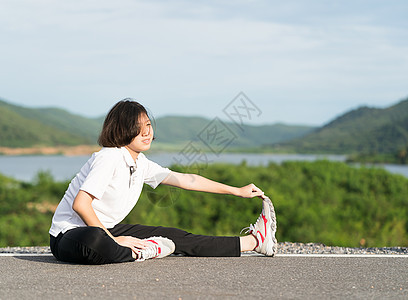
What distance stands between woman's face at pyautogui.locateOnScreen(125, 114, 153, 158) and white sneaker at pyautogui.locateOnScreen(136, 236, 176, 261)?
768 millimetres

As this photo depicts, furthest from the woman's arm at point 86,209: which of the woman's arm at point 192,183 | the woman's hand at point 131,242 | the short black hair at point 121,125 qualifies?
the woman's arm at point 192,183

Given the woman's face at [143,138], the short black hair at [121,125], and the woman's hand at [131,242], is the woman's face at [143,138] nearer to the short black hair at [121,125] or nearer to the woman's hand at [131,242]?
the short black hair at [121,125]

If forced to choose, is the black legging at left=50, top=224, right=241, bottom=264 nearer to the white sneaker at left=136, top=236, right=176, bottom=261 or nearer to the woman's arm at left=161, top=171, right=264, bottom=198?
the white sneaker at left=136, top=236, right=176, bottom=261

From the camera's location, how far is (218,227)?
66.7 feet

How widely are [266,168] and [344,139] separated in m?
13.9

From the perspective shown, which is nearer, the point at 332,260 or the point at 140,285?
the point at 140,285

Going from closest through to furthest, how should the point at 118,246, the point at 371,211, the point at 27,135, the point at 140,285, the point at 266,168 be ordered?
the point at 140,285, the point at 118,246, the point at 371,211, the point at 266,168, the point at 27,135

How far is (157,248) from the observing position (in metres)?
4.30

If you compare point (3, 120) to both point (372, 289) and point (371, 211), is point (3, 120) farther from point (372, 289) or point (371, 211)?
point (372, 289)

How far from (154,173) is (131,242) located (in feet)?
2.05

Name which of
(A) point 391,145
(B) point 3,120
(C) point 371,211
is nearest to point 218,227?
(C) point 371,211

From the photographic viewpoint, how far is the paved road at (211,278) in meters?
3.24

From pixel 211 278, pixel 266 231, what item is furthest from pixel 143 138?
pixel 266 231

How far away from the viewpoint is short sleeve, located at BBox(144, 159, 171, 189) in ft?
14.7
